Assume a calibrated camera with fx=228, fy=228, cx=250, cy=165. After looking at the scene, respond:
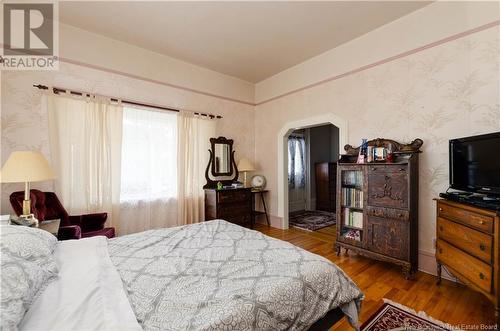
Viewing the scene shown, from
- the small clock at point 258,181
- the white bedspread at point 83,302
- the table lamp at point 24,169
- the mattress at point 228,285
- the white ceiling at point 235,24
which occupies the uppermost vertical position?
the white ceiling at point 235,24

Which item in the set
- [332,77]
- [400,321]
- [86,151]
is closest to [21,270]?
[86,151]

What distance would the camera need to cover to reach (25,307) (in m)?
0.90

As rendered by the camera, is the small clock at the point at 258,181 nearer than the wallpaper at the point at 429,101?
No

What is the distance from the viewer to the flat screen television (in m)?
1.89

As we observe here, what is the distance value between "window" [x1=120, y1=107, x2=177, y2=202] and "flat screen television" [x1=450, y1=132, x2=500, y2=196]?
357 cm

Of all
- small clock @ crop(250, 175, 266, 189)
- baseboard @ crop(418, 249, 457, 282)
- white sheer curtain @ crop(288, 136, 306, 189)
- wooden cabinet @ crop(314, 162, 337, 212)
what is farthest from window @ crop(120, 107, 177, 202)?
wooden cabinet @ crop(314, 162, 337, 212)

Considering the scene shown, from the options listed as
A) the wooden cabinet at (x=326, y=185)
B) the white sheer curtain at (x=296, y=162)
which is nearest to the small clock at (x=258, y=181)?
the white sheer curtain at (x=296, y=162)

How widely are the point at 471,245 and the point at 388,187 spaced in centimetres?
89

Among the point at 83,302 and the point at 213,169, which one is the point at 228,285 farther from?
the point at 213,169

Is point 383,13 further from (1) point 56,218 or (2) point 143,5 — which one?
(1) point 56,218

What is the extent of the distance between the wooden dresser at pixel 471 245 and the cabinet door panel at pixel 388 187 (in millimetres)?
331

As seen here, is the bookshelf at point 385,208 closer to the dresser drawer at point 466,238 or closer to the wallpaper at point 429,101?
the wallpaper at point 429,101

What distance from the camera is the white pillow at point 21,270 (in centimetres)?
82

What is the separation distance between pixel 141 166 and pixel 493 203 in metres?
3.85
